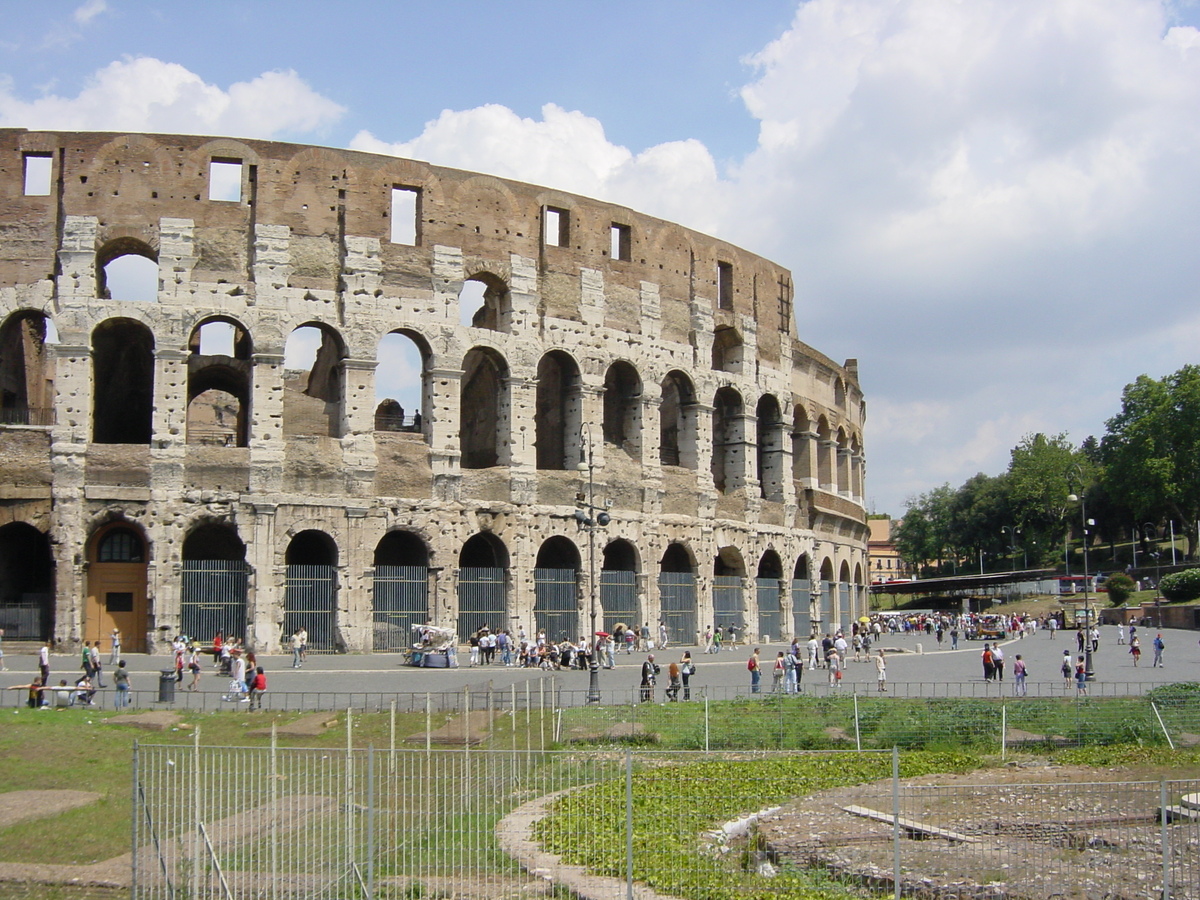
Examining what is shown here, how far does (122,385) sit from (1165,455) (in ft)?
210

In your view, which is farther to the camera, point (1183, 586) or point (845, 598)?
point (1183, 586)

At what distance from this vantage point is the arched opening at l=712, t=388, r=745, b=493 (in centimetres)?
4353

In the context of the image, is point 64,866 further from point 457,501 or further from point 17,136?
point 17,136

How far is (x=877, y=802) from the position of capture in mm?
13102

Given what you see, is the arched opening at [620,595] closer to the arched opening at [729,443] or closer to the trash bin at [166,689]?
the arched opening at [729,443]

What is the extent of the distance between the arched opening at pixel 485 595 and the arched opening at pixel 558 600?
101 cm

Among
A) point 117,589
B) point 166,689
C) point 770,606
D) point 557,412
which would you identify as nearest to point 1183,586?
point 770,606

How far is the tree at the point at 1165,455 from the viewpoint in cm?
7506

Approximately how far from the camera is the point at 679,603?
40125 mm

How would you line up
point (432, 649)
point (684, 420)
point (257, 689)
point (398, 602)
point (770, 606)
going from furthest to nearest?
point (770, 606) → point (684, 420) → point (398, 602) → point (432, 649) → point (257, 689)

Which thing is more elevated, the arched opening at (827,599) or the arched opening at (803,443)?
the arched opening at (803,443)

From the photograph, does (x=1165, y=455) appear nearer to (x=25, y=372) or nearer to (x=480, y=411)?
(x=480, y=411)

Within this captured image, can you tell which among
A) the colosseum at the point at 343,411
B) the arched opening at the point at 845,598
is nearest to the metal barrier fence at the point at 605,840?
the colosseum at the point at 343,411

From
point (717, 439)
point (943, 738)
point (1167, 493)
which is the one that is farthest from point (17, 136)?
point (1167, 493)
